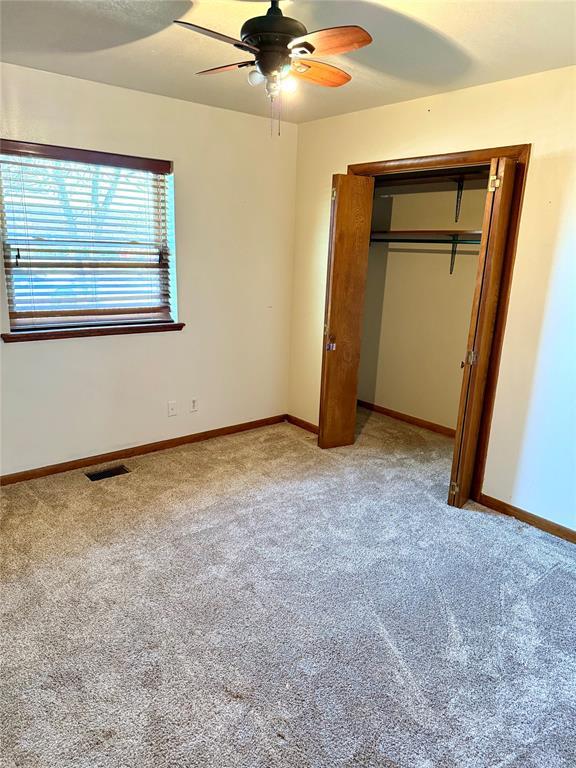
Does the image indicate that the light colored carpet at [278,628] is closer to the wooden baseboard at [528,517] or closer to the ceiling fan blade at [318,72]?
the wooden baseboard at [528,517]

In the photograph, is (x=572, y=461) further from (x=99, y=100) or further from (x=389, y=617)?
(x=99, y=100)

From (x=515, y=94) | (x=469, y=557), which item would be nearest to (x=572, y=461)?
(x=469, y=557)

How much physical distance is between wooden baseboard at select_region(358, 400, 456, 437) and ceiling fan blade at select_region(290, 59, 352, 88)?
3.11m

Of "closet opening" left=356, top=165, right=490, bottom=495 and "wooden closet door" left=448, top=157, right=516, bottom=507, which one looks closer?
"wooden closet door" left=448, top=157, right=516, bottom=507

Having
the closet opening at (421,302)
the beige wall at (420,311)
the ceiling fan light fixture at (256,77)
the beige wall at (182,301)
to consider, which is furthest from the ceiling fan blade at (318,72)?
the beige wall at (420,311)

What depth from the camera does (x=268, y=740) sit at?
1657mm

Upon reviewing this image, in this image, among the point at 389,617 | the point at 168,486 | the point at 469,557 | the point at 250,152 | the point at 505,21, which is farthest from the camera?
the point at 250,152

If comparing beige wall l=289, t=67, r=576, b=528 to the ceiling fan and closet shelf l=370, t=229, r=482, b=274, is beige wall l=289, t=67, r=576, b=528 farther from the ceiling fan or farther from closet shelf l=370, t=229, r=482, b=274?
the ceiling fan

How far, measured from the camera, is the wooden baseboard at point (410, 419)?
14.9 feet

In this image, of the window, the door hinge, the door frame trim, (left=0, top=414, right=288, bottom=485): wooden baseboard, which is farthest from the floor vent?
the door hinge

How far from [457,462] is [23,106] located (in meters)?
3.37

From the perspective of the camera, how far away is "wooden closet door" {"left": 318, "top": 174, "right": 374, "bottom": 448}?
3680mm

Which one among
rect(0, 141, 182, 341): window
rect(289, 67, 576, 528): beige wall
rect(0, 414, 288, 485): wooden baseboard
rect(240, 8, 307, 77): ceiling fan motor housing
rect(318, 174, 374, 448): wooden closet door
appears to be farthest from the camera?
rect(318, 174, 374, 448): wooden closet door

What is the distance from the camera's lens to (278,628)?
214 centimetres
